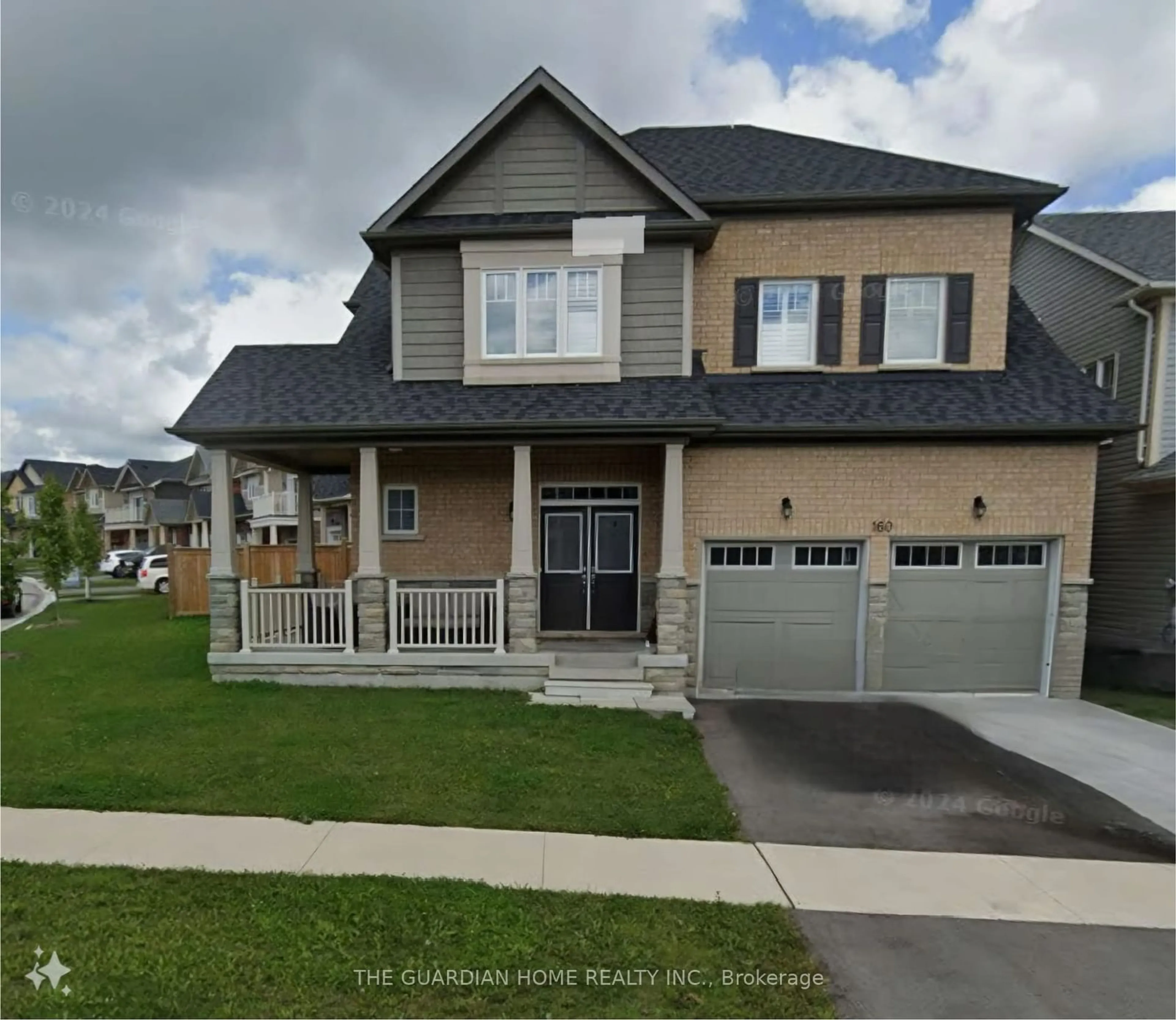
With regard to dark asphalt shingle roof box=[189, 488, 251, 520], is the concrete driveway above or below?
below

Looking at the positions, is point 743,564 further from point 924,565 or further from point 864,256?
point 864,256

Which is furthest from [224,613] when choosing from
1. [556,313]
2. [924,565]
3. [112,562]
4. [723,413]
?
[112,562]

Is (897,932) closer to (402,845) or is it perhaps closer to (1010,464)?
(402,845)

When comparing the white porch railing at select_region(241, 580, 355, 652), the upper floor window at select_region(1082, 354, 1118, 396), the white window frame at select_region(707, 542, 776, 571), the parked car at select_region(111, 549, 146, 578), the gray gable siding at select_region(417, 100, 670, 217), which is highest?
the gray gable siding at select_region(417, 100, 670, 217)

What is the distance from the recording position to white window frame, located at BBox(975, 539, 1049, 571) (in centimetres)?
804

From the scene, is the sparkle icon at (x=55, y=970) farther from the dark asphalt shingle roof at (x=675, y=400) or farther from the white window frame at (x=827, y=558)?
the white window frame at (x=827, y=558)

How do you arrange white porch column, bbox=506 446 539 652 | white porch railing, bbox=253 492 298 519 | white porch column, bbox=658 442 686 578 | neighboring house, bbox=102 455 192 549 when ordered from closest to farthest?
1. white porch column, bbox=658 442 686 578
2. white porch column, bbox=506 446 539 652
3. white porch railing, bbox=253 492 298 519
4. neighboring house, bbox=102 455 192 549

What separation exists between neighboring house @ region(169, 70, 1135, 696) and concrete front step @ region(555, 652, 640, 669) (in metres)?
0.10

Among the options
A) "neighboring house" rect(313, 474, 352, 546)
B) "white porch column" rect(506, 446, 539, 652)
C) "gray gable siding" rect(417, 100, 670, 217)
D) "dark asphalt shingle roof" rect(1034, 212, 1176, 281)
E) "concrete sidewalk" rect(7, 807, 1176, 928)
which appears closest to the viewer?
"concrete sidewalk" rect(7, 807, 1176, 928)

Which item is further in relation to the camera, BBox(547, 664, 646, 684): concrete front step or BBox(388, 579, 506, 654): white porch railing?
BBox(388, 579, 506, 654): white porch railing

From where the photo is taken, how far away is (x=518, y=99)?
8148 mm

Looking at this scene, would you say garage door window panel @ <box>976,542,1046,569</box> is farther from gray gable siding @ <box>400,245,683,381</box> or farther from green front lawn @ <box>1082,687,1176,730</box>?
gray gable siding @ <box>400,245,683,381</box>

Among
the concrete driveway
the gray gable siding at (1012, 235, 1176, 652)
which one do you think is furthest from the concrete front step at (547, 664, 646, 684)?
the gray gable siding at (1012, 235, 1176, 652)

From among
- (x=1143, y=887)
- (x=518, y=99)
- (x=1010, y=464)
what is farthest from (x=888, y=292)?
(x=1143, y=887)
